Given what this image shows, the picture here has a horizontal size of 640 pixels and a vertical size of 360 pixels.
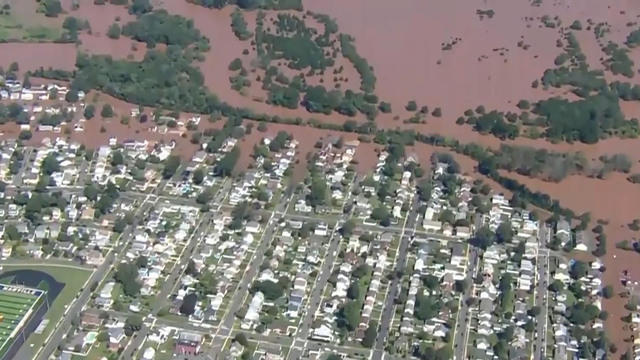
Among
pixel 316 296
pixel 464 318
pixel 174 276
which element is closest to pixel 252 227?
pixel 174 276

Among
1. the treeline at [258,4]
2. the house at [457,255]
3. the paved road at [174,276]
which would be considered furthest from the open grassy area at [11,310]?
the treeline at [258,4]

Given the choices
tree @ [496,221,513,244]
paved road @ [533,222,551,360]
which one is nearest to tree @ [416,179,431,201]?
tree @ [496,221,513,244]

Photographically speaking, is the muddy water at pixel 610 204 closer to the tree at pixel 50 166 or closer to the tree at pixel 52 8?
the tree at pixel 50 166

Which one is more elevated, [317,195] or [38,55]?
[38,55]

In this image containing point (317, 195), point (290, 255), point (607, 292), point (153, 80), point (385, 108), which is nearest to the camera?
point (607, 292)

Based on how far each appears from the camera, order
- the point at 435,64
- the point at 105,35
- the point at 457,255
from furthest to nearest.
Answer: the point at 105,35 < the point at 435,64 < the point at 457,255

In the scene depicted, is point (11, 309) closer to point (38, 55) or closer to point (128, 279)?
point (128, 279)

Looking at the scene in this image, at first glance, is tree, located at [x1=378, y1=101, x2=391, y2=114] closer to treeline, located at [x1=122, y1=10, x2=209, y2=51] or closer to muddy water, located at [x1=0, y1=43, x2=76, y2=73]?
treeline, located at [x1=122, y1=10, x2=209, y2=51]
